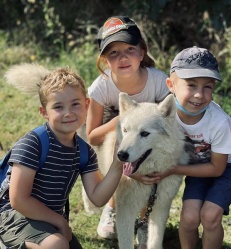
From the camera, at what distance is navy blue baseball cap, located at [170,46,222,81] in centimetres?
329

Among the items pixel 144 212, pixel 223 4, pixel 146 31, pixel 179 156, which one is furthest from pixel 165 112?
pixel 146 31

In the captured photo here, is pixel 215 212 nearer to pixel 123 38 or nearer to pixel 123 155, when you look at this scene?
pixel 123 155

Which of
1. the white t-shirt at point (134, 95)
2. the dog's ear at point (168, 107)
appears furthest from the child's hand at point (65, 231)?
the white t-shirt at point (134, 95)

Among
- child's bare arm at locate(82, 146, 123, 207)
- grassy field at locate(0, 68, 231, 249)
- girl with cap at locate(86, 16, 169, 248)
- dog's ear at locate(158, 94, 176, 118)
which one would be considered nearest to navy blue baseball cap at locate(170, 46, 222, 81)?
dog's ear at locate(158, 94, 176, 118)

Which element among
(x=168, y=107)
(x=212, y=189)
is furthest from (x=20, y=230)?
(x=212, y=189)

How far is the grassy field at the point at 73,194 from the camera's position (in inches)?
158

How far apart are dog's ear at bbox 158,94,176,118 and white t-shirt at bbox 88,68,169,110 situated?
2.35 ft

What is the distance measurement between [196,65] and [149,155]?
65 cm

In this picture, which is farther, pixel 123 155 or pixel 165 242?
pixel 165 242

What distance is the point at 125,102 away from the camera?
3404 millimetres

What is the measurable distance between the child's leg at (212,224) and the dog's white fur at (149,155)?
321 mm

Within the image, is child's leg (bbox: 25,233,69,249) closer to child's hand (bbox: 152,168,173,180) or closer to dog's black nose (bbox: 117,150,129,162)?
dog's black nose (bbox: 117,150,129,162)

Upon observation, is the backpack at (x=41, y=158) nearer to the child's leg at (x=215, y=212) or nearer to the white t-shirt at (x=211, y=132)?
the white t-shirt at (x=211, y=132)

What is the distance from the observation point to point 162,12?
7.76m
